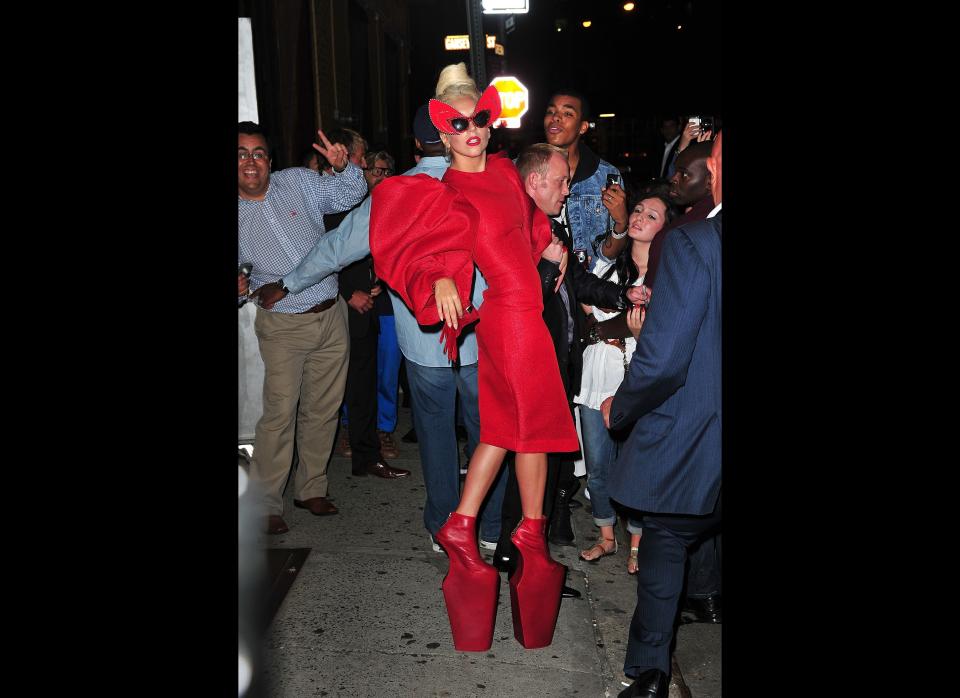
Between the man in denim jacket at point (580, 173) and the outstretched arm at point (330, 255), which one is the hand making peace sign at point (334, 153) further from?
the man in denim jacket at point (580, 173)

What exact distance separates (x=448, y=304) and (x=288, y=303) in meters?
1.80

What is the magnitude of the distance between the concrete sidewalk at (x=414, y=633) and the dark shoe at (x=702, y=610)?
0.06 m

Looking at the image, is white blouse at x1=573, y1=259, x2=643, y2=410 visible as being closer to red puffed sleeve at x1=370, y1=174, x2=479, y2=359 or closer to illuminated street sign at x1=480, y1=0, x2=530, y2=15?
red puffed sleeve at x1=370, y1=174, x2=479, y2=359

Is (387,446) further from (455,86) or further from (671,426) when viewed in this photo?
(671,426)

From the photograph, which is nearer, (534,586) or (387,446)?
(534,586)

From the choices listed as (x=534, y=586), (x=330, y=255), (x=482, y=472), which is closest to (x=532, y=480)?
(x=482, y=472)

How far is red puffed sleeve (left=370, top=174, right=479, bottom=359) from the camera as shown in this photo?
133 inches

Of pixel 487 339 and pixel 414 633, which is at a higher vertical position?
pixel 487 339

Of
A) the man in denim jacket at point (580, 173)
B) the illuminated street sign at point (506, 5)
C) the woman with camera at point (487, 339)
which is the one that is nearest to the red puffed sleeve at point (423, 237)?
the woman with camera at point (487, 339)

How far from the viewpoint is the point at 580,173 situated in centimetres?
557

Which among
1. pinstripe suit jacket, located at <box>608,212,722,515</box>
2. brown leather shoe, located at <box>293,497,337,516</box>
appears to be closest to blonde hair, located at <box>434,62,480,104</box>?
pinstripe suit jacket, located at <box>608,212,722,515</box>
